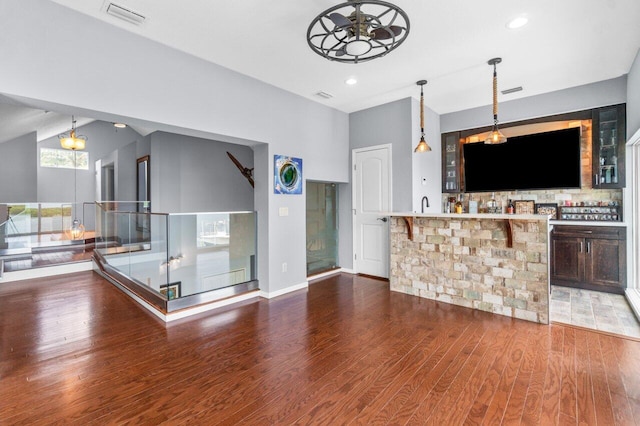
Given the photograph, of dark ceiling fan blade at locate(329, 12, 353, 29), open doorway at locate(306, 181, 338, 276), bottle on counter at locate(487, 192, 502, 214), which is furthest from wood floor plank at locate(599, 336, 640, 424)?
open doorway at locate(306, 181, 338, 276)

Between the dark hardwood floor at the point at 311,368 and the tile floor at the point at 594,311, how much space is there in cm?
33

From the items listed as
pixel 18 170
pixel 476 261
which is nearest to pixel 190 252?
pixel 476 261

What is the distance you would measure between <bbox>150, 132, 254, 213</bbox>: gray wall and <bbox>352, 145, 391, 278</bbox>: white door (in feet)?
10.0

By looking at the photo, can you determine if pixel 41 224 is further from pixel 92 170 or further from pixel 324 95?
pixel 324 95

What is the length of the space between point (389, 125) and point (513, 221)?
99.3 inches

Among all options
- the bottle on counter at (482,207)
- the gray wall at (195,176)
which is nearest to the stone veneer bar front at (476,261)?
the bottle on counter at (482,207)

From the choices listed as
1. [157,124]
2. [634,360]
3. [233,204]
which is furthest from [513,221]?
[233,204]

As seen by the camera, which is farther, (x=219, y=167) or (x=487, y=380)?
(x=219, y=167)

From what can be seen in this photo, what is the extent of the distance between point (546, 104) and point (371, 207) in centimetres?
317

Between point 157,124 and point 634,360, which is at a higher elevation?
point 157,124

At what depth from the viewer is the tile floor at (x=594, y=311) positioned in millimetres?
3205

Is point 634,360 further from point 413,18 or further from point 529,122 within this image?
point 529,122

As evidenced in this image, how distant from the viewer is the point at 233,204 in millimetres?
7738

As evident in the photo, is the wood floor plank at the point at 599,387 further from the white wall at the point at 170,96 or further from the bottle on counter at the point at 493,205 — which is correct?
the white wall at the point at 170,96
